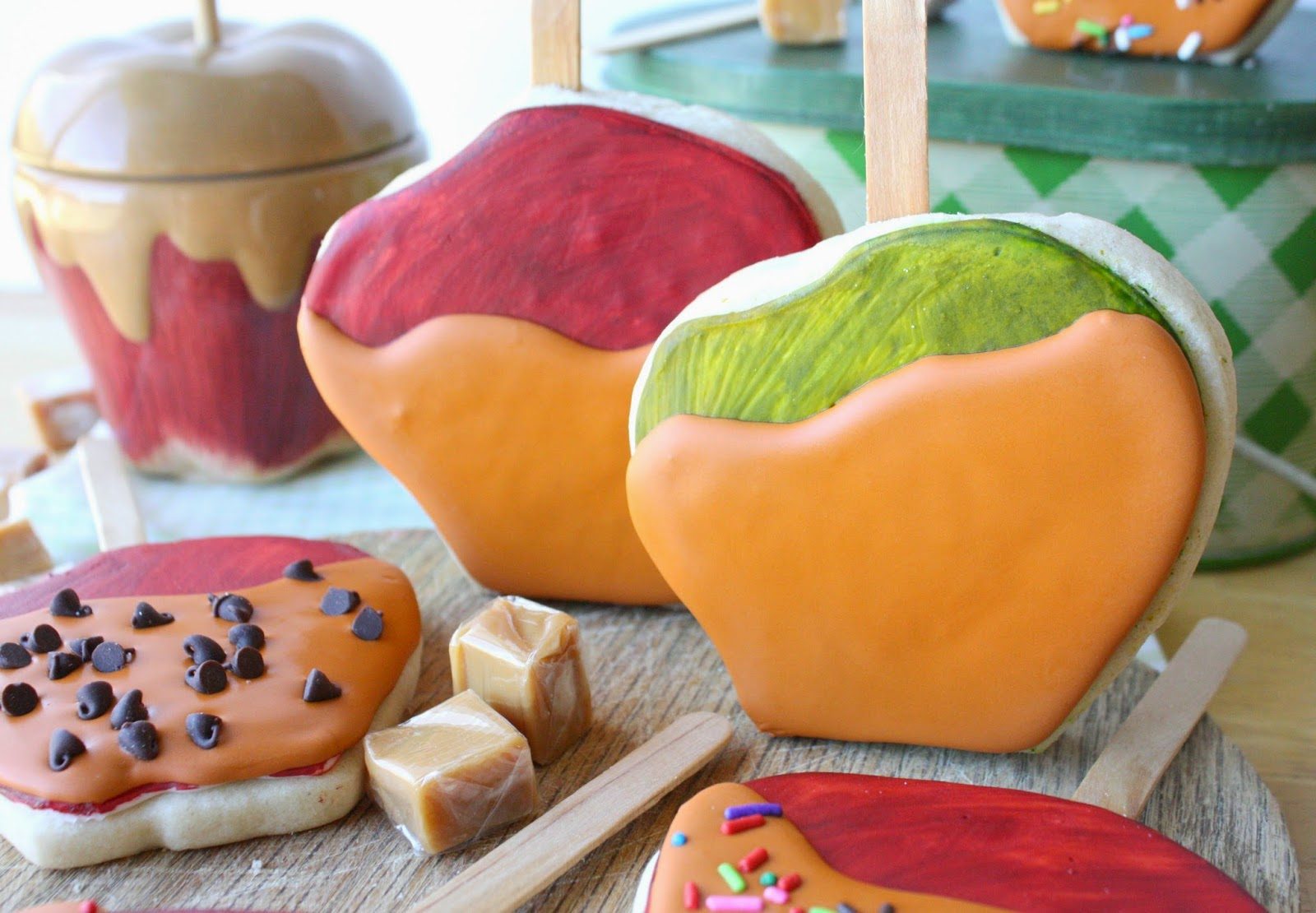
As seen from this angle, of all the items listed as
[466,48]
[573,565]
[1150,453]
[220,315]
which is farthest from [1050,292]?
[466,48]

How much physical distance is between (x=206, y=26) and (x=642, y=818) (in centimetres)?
86

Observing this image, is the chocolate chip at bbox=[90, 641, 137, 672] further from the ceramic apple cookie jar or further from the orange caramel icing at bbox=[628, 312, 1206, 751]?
the ceramic apple cookie jar

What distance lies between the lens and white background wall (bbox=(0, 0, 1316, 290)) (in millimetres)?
1574

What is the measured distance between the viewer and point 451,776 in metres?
0.73

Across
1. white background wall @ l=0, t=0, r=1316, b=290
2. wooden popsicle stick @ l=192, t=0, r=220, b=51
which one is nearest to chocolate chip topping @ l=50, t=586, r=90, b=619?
wooden popsicle stick @ l=192, t=0, r=220, b=51

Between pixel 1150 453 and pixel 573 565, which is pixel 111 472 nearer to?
pixel 573 565

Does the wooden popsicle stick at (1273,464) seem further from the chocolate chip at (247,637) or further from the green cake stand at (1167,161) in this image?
the chocolate chip at (247,637)

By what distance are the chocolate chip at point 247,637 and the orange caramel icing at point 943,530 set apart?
0.85 ft

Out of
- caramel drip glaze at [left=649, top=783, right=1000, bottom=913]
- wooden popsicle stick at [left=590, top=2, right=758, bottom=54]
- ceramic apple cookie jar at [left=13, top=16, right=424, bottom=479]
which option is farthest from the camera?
wooden popsicle stick at [left=590, top=2, right=758, bottom=54]

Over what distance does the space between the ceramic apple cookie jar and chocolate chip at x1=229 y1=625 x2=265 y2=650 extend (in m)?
0.47

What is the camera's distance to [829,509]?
2.50 feet

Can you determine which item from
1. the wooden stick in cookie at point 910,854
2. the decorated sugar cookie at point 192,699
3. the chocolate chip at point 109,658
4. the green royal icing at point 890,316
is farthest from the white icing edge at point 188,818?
the green royal icing at point 890,316

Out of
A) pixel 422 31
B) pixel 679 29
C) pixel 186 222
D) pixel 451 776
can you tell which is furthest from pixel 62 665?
pixel 422 31

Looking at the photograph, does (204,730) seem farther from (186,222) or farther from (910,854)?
(186,222)
